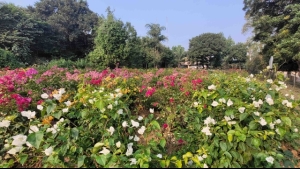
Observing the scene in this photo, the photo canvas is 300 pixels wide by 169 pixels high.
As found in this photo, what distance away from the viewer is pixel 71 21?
24.0 m

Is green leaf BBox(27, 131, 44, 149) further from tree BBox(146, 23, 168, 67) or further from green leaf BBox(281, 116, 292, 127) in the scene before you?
tree BBox(146, 23, 168, 67)

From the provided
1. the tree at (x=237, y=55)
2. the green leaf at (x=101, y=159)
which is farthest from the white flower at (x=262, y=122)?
the tree at (x=237, y=55)

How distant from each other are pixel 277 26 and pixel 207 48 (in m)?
18.1

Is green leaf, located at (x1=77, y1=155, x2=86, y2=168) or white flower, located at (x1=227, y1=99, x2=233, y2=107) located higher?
white flower, located at (x1=227, y1=99, x2=233, y2=107)

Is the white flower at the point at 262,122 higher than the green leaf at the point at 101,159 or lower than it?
higher

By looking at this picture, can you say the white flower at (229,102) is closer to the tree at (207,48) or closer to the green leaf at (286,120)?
the green leaf at (286,120)

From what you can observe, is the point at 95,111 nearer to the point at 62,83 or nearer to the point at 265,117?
the point at 265,117

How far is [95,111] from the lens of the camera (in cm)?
150

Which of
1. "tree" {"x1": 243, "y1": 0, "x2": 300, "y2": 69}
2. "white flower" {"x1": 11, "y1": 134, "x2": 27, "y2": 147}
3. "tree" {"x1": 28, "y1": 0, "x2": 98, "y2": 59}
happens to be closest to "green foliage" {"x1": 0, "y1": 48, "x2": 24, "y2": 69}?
"tree" {"x1": 28, "y1": 0, "x2": 98, "y2": 59}

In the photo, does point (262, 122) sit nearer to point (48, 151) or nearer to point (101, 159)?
point (101, 159)

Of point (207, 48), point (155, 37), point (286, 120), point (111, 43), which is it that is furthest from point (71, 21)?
point (286, 120)

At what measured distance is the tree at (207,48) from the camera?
30.5 meters

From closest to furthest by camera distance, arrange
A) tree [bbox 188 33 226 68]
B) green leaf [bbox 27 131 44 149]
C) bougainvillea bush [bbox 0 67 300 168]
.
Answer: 1. green leaf [bbox 27 131 44 149]
2. bougainvillea bush [bbox 0 67 300 168]
3. tree [bbox 188 33 226 68]

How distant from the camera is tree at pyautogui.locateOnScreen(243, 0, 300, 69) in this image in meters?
10.0
